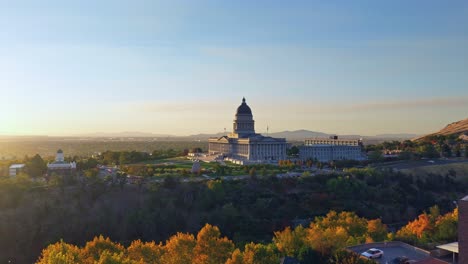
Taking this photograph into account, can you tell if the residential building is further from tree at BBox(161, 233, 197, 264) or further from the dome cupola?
the dome cupola

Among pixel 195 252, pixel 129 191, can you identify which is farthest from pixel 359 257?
pixel 129 191

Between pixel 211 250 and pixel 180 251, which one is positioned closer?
pixel 180 251

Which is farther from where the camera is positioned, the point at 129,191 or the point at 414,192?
the point at 414,192

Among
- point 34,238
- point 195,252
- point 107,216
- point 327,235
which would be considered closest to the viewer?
point 195,252

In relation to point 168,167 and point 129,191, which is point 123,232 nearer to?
point 129,191

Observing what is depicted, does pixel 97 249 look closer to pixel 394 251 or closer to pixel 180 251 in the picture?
pixel 180 251

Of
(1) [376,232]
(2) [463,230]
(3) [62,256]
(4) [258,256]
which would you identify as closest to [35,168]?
(3) [62,256]
